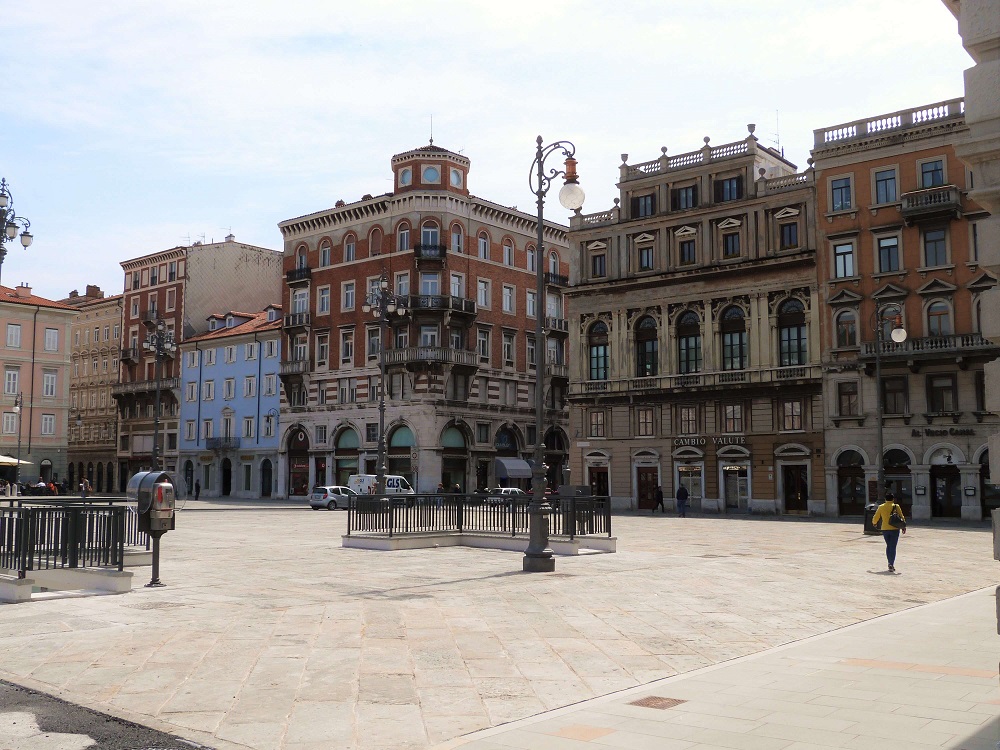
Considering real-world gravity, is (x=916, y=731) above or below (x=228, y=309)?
below

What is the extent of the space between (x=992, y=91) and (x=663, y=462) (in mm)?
49621

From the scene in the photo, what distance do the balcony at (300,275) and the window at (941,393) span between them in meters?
42.9

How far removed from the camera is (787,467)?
50531 millimetres

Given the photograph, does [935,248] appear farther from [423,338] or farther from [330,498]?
[330,498]

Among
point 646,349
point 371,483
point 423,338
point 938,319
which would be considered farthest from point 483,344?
point 938,319

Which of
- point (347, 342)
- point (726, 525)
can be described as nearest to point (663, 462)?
point (726, 525)

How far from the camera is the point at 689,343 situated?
54.8 m

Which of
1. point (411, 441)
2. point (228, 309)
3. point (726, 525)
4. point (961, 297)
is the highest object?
point (228, 309)

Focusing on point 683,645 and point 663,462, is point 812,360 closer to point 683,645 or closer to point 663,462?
point 663,462

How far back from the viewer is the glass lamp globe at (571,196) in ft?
62.2

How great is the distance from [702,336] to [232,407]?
38000mm

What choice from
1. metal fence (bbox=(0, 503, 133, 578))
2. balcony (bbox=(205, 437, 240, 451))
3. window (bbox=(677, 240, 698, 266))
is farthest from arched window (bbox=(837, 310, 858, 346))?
balcony (bbox=(205, 437, 240, 451))

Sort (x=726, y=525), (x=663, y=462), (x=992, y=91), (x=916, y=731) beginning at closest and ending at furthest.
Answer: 1. (x=992, y=91)
2. (x=916, y=731)
3. (x=726, y=525)
4. (x=663, y=462)

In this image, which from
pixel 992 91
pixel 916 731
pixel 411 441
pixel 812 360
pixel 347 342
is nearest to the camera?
pixel 992 91
